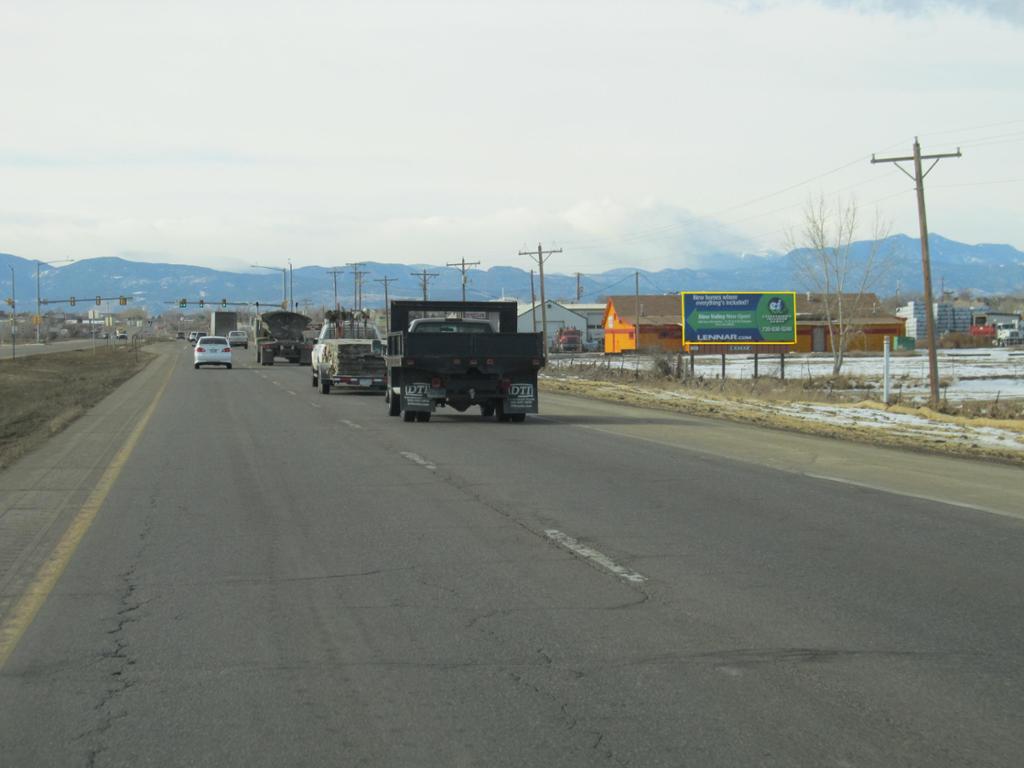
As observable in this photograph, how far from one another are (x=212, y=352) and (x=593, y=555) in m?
52.0

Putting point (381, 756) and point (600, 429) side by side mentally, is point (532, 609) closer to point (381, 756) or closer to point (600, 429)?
point (381, 756)

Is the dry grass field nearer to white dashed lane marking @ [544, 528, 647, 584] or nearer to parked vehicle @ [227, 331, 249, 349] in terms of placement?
white dashed lane marking @ [544, 528, 647, 584]

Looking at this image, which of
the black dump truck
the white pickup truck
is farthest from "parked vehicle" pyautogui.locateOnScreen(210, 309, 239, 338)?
the black dump truck

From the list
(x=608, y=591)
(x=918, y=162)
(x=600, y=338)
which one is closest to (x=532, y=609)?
(x=608, y=591)

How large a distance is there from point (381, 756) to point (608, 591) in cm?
344

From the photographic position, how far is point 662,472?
1565 cm

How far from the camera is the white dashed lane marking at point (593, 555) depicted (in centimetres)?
884

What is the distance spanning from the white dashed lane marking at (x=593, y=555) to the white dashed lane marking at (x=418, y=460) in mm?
5394

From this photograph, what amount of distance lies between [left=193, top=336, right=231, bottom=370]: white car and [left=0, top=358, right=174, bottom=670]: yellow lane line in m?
43.2

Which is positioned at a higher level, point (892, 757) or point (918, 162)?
point (918, 162)

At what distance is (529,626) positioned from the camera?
24.0ft

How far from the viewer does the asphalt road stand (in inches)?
210

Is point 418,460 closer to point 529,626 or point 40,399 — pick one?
point 529,626

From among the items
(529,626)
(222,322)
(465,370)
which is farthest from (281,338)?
(529,626)
